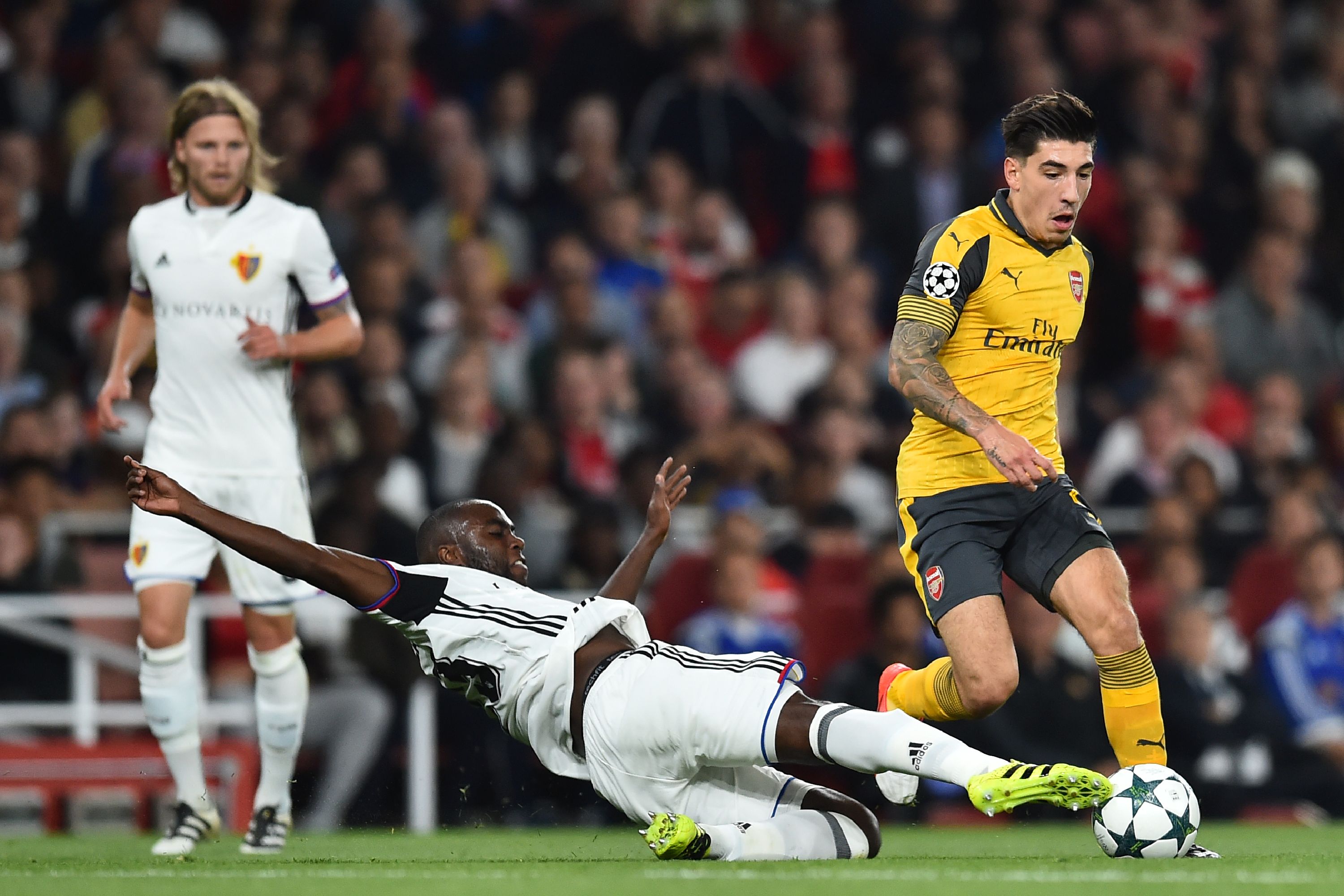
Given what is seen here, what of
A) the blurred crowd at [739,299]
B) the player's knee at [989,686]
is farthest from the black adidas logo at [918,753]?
the blurred crowd at [739,299]

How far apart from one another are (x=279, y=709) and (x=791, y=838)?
2.34 m

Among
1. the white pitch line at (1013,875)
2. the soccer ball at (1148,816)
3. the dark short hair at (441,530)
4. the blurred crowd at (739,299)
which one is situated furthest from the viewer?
the blurred crowd at (739,299)

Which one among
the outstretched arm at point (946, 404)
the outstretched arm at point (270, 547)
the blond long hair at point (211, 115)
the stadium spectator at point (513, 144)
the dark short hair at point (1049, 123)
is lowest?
the outstretched arm at point (270, 547)

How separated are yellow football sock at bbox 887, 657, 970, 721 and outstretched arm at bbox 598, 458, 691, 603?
107 centimetres

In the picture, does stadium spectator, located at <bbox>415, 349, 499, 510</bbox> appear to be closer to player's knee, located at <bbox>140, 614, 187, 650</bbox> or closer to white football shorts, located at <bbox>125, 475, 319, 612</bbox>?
white football shorts, located at <bbox>125, 475, 319, 612</bbox>

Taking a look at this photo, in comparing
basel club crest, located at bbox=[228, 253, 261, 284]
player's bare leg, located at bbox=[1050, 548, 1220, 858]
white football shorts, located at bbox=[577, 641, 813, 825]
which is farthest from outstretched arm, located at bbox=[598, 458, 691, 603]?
basel club crest, located at bbox=[228, 253, 261, 284]

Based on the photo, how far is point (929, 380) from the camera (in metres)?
6.71

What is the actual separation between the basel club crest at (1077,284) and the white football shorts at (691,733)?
1.73m

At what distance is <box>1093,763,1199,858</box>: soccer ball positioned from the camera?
6.34 meters

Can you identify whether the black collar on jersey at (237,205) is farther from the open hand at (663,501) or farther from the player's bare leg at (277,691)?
the open hand at (663,501)

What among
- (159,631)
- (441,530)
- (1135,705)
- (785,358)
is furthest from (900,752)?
(785,358)

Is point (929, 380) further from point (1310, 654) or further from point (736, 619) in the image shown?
point (1310, 654)

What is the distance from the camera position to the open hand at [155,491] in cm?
601

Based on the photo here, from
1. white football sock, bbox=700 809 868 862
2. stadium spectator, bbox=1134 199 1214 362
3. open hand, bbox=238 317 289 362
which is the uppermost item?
stadium spectator, bbox=1134 199 1214 362
